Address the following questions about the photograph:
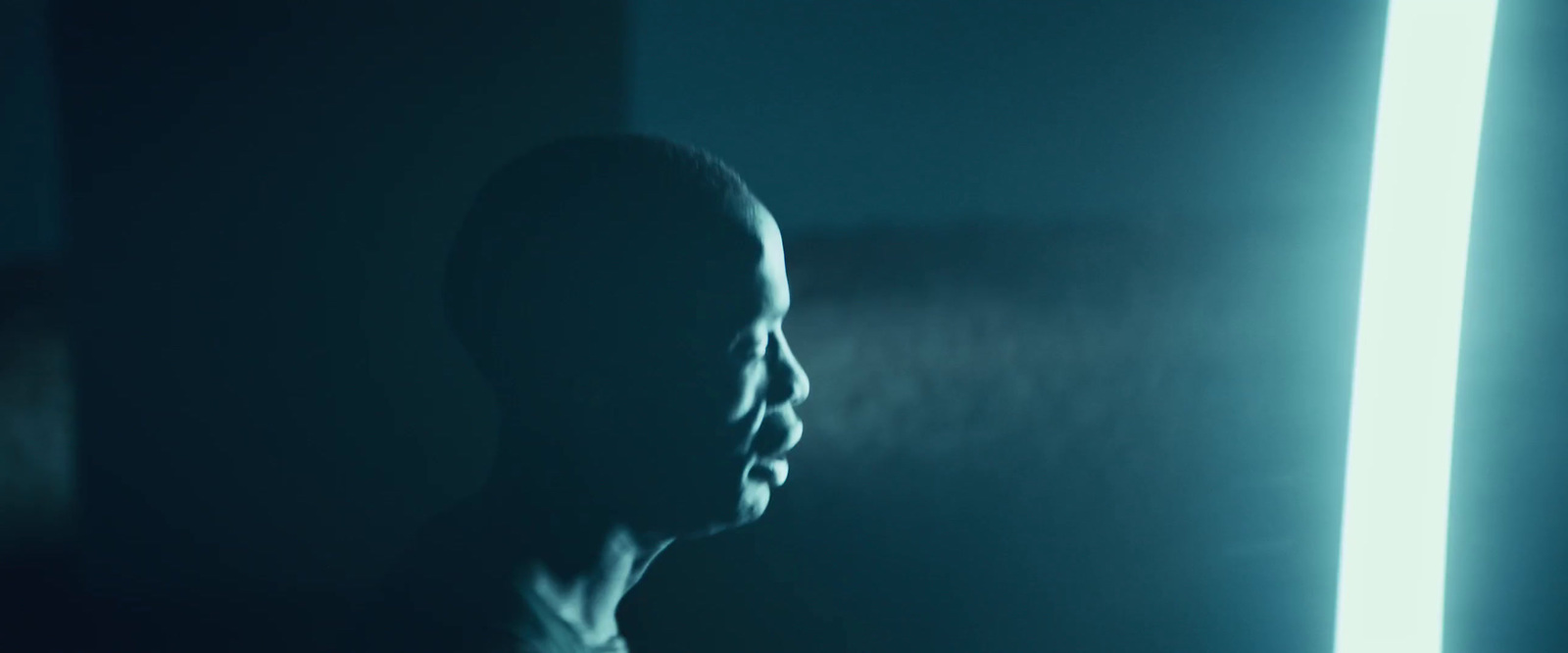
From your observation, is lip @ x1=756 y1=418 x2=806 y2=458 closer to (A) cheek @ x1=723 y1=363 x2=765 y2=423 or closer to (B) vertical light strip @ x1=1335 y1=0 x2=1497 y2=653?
(A) cheek @ x1=723 y1=363 x2=765 y2=423

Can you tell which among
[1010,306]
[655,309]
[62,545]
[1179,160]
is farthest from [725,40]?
[62,545]

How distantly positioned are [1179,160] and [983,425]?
0.96 ft

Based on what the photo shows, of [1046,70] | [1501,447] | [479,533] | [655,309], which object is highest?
[1046,70]

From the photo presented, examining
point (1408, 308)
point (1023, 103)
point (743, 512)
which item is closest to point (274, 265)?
point (743, 512)

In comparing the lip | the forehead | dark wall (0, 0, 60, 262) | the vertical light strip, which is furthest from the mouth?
the vertical light strip

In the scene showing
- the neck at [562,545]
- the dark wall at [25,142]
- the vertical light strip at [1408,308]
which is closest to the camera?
the dark wall at [25,142]

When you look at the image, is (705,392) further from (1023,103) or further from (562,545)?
(1023,103)

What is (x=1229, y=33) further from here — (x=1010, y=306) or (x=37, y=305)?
(x=37, y=305)

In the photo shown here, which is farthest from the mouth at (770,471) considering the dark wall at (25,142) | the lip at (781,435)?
the dark wall at (25,142)

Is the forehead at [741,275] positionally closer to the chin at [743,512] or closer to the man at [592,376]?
the man at [592,376]

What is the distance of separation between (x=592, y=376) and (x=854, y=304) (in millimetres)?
211

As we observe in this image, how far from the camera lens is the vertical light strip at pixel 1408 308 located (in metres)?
1.10

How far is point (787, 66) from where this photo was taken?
0.88 metres

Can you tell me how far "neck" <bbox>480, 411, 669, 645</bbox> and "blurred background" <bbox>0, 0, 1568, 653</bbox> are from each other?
30 mm
